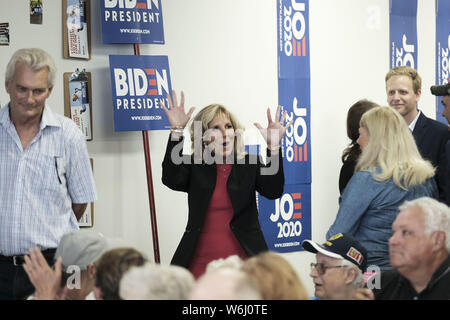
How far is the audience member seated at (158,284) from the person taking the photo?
2045 millimetres

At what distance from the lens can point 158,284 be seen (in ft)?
6.76

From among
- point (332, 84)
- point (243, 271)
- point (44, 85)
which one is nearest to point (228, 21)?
point (332, 84)

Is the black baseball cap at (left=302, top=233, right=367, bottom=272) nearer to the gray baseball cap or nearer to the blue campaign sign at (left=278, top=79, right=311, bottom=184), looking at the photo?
the gray baseball cap

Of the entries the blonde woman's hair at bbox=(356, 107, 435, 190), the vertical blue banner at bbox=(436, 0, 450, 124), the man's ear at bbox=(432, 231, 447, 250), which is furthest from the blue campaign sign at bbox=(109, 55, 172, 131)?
the vertical blue banner at bbox=(436, 0, 450, 124)

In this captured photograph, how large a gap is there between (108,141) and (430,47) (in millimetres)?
3747

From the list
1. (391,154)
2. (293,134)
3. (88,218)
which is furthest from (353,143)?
(88,218)

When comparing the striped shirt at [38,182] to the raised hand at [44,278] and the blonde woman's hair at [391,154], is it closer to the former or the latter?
the raised hand at [44,278]

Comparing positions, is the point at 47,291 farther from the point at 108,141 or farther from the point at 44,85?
the point at 108,141

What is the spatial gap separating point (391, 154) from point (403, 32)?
3385 mm

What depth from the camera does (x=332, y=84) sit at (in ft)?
19.5

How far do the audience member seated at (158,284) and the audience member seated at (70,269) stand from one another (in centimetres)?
42

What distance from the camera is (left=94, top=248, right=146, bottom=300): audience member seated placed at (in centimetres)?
229

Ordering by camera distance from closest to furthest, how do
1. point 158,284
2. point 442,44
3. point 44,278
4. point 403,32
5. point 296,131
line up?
point 158,284 < point 44,278 < point 296,131 < point 403,32 < point 442,44

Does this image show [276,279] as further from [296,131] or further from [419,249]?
[296,131]
